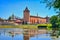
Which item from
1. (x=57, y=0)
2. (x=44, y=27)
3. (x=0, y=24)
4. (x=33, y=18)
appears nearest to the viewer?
(x=57, y=0)

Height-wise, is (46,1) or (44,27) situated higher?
(46,1)

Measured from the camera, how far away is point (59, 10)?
575cm

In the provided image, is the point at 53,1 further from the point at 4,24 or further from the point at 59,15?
the point at 4,24

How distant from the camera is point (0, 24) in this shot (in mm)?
50188

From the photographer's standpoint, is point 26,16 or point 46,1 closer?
point 46,1

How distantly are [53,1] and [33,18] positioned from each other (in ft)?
188

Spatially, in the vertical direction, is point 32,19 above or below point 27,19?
below

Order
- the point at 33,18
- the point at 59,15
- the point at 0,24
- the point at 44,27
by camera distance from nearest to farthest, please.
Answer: the point at 59,15, the point at 44,27, the point at 0,24, the point at 33,18

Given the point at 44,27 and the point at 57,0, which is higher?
the point at 57,0

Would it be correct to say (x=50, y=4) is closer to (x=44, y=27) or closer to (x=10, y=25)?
(x=44, y=27)

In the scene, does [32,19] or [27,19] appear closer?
[27,19]

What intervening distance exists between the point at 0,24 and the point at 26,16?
25.9 ft

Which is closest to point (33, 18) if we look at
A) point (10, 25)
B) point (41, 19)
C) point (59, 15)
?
point (41, 19)

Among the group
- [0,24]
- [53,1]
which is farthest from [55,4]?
[0,24]
